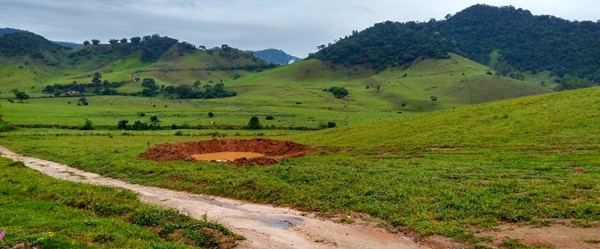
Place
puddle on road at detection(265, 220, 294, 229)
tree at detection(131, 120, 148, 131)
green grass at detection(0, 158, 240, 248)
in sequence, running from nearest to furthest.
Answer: green grass at detection(0, 158, 240, 248) < puddle on road at detection(265, 220, 294, 229) < tree at detection(131, 120, 148, 131)

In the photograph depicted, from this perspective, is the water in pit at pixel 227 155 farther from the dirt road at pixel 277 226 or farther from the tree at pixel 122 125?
the tree at pixel 122 125

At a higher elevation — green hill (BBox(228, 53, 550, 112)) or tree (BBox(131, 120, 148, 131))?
green hill (BBox(228, 53, 550, 112))

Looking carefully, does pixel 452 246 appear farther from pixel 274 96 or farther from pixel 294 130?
pixel 274 96

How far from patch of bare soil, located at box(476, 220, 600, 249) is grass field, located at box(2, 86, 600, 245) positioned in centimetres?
57

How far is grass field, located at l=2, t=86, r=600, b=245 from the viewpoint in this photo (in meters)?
15.8

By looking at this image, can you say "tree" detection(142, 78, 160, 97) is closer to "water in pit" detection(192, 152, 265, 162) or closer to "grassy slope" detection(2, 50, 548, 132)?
"grassy slope" detection(2, 50, 548, 132)

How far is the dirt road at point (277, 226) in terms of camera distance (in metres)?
13.9

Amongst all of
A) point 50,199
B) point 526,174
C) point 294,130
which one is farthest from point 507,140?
point 294,130

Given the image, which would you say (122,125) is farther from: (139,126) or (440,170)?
(440,170)

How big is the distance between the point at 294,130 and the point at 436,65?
13560 centimetres

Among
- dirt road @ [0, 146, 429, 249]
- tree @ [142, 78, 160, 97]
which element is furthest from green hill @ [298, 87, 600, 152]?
tree @ [142, 78, 160, 97]

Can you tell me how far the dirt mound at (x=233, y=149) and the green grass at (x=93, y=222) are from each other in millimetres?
12248

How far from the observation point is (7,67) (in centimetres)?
19588

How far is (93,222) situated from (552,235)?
50.0 feet
